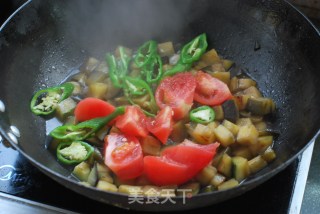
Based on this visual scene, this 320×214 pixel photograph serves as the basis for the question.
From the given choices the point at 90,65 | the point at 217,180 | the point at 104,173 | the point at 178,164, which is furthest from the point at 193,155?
the point at 90,65

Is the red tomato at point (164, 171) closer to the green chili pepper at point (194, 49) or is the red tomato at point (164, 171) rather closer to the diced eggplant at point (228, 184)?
the diced eggplant at point (228, 184)

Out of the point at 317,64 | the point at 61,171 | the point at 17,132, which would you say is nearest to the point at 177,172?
the point at 61,171

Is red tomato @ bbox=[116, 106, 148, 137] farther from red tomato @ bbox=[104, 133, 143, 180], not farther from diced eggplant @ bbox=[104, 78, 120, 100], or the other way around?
diced eggplant @ bbox=[104, 78, 120, 100]

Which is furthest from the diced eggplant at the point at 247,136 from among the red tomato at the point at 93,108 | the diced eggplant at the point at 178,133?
the red tomato at the point at 93,108

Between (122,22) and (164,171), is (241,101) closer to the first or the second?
(164,171)

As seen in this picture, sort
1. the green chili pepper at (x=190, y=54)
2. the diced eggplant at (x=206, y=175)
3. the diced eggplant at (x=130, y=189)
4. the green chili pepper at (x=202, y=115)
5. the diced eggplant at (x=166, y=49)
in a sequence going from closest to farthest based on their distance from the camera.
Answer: the diced eggplant at (x=130, y=189)
the diced eggplant at (x=206, y=175)
the green chili pepper at (x=202, y=115)
the green chili pepper at (x=190, y=54)
the diced eggplant at (x=166, y=49)

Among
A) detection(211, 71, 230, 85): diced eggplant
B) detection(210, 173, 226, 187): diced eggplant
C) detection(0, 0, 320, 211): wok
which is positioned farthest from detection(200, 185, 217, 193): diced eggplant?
detection(211, 71, 230, 85): diced eggplant

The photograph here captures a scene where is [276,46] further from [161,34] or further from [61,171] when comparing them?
[61,171]
